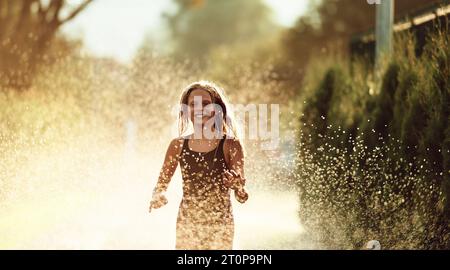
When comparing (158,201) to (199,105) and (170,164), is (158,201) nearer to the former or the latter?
(170,164)

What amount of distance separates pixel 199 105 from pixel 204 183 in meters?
0.59

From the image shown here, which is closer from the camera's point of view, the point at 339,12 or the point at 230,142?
the point at 230,142

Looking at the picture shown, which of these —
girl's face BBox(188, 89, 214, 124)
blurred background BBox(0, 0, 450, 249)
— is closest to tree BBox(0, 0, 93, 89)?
blurred background BBox(0, 0, 450, 249)

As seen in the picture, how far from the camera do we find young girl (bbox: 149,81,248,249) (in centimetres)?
507

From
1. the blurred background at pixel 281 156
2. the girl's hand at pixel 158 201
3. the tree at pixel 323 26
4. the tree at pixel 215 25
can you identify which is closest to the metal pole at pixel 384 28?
the blurred background at pixel 281 156

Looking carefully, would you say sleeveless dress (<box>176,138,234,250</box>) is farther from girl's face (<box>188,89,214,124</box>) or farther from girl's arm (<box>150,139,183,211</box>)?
girl's face (<box>188,89,214,124</box>)

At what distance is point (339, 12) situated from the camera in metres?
32.6

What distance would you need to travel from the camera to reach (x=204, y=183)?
16.9ft

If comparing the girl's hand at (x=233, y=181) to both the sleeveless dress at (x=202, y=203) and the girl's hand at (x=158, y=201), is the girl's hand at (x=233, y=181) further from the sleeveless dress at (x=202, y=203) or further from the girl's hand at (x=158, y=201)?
the girl's hand at (x=158, y=201)

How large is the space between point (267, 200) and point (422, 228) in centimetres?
326

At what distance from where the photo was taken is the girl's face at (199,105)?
17.7ft

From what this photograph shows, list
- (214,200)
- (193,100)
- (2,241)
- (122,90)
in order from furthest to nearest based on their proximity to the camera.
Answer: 1. (122,90)
2. (2,241)
3. (193,100)
4. (214,200)

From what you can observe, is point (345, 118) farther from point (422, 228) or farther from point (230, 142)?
point (230, 142)
